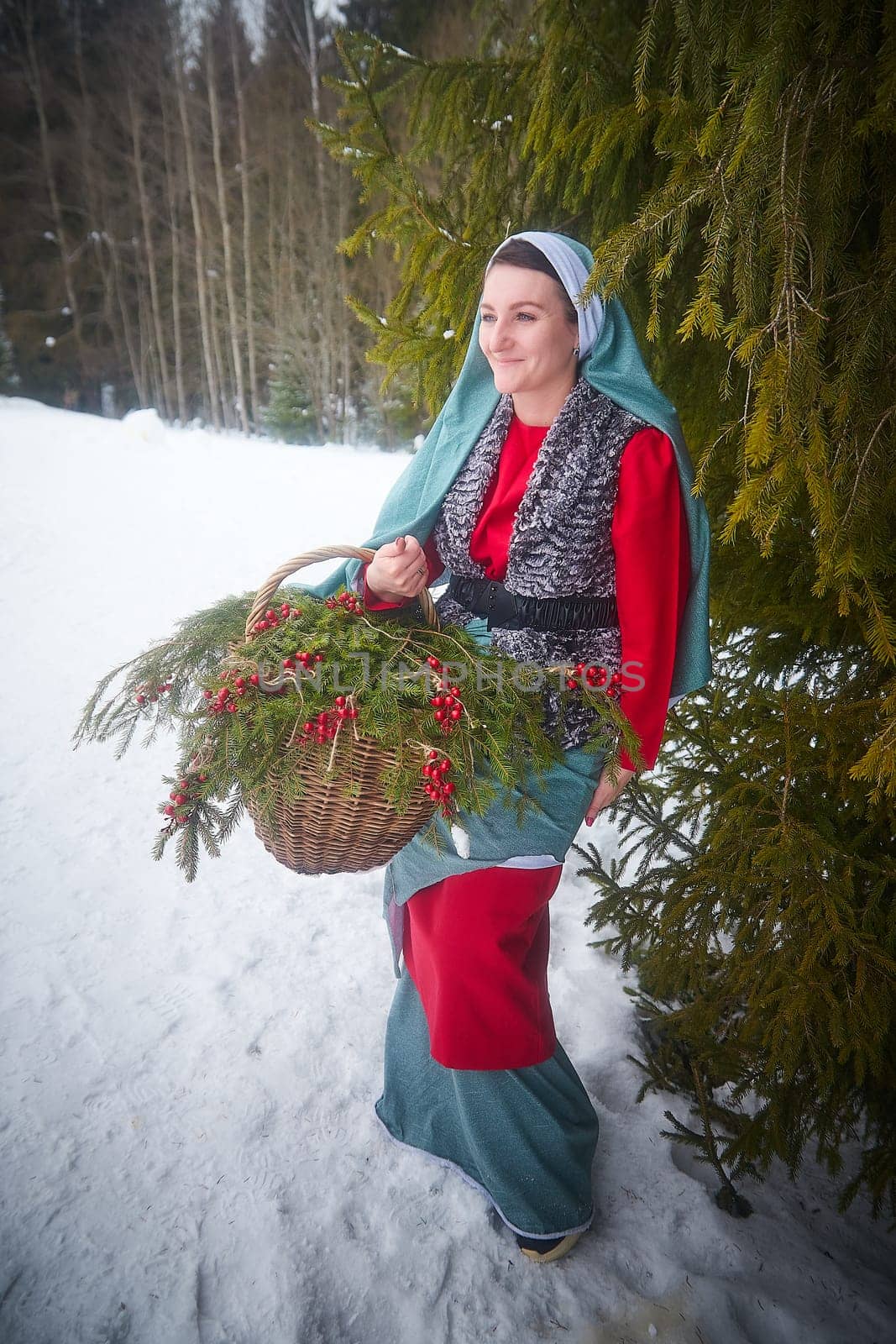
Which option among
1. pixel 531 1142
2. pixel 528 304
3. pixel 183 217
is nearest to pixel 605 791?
pixel 531 1142

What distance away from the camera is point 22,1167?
1.73 metres

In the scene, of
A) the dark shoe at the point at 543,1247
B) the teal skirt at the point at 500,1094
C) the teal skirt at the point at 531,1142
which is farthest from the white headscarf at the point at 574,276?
the dark shoe at the point at 543,1247

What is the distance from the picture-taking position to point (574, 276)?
4.37 ft

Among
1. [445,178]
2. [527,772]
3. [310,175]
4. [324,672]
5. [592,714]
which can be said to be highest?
[310,175]

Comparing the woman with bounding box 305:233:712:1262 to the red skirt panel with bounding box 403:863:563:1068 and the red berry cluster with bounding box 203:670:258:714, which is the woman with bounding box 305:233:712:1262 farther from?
the red berry cluster with bounding box 203:670:258:714

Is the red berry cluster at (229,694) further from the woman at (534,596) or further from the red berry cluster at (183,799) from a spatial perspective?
the woman at (534,596)

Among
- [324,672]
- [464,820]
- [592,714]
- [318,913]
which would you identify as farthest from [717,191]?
[318,913]

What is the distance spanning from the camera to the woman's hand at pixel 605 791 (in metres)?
1.45

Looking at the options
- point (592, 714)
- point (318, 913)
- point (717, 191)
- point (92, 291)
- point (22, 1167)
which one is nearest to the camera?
point (717, 191)

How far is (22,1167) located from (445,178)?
321 centimetres

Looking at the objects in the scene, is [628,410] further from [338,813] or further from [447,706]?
[338,813]

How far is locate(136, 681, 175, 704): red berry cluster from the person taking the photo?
1.38m

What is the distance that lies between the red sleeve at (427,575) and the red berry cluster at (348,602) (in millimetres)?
55

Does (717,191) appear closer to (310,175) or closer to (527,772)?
(527,772)
